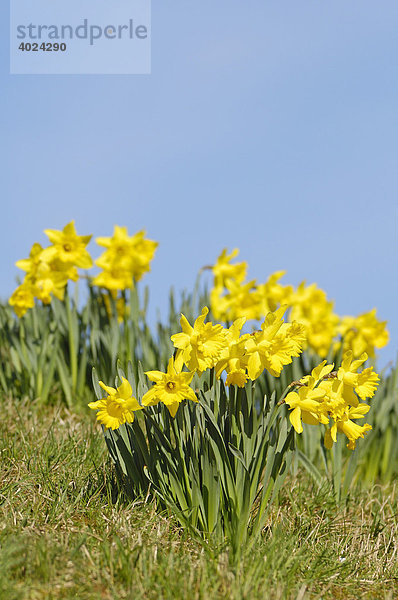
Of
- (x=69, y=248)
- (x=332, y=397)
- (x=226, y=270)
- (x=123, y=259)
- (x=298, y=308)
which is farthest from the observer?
(x=298, y=308)

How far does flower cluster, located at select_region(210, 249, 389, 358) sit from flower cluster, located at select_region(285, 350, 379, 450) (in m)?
2.24

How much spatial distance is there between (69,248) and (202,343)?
2.43 m

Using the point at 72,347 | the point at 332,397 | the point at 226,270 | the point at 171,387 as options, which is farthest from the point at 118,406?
the point at 226,270

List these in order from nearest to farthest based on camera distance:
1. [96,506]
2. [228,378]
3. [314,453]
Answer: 1. [228,378]
2. [96,506]
3. [314,453]

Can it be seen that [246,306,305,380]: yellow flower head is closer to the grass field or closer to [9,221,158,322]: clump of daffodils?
the grass field

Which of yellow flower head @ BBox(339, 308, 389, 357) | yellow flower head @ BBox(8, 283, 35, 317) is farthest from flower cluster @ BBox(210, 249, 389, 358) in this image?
yellow flower head @ BBox(8, 283, 35, 317)

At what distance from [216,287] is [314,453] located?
1.82 metres

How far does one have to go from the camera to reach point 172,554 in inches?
91.7

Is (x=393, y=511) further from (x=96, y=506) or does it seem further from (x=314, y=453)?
(x=96, y=506)

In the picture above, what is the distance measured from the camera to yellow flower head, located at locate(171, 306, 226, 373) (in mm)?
2422

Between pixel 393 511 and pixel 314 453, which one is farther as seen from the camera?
pixel 314 453

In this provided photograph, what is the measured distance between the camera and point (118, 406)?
2582 millimetres

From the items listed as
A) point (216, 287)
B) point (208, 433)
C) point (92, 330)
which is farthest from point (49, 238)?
point (208, 433)

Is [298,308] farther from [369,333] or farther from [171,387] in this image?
[171,387]
